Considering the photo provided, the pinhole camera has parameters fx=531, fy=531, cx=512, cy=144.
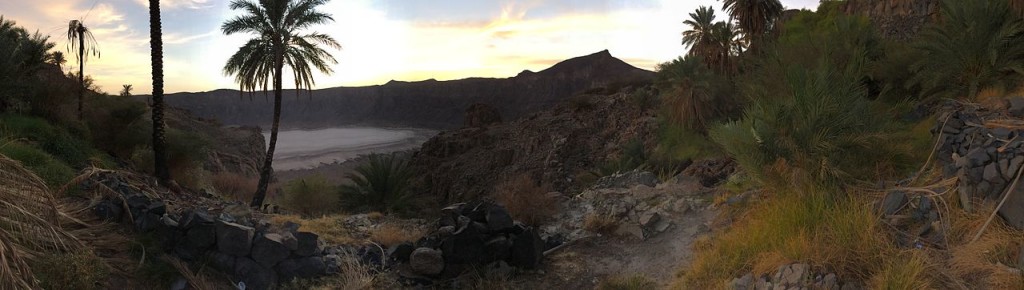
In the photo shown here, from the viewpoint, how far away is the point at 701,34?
33.2 m

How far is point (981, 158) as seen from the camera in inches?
209

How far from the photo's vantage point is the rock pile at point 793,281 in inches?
192

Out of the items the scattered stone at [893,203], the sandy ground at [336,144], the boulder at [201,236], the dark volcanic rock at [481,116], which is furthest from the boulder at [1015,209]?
the sandy ground at [336,144]

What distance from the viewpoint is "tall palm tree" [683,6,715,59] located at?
32062 mm

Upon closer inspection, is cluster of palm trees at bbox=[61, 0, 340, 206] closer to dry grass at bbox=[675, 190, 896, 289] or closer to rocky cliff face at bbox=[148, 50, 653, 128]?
dry grass at bbox=[675, 190, 896, 289]

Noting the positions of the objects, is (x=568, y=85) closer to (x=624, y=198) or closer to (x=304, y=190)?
(x=304, y=190)

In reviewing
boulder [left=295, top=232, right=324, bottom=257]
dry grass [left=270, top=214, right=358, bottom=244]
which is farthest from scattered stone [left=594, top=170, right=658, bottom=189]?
boulder [left=295, top=232, right=324, bottom=257]

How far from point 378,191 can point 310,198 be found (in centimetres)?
255

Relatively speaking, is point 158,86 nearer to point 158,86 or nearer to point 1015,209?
point 158,86

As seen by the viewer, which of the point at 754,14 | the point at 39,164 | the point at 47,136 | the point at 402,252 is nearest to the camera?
the point at 402,252

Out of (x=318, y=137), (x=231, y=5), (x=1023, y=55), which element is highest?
(x=231, y=5)

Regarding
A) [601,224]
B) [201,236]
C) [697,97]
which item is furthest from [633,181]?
[697,97]

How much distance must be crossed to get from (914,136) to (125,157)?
899 inches

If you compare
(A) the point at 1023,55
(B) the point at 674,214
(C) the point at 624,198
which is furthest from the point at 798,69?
(A) the point at 1023,55
